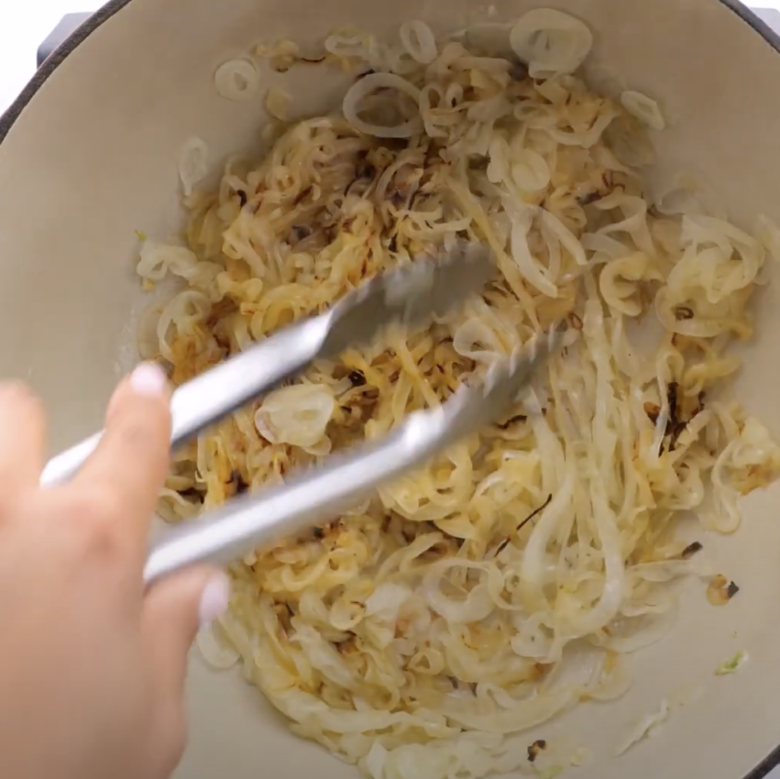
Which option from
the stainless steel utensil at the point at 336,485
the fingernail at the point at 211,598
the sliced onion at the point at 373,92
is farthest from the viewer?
the sliced onion at the point at 373,92

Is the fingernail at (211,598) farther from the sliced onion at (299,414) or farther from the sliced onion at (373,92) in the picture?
the sliced onion at (373,92)

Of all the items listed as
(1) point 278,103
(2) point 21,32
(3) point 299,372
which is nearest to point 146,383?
(3) point 299,372

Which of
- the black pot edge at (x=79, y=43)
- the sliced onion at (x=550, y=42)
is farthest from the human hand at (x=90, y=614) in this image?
the sliced onion at (x=550, y=42)

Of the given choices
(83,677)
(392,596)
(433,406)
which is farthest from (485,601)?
(83,677)

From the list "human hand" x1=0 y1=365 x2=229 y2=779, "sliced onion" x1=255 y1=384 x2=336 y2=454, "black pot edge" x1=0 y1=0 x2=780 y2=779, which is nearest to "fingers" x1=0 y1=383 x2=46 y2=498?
"human hand" x1=0 y1=365 x2=229 y2=779

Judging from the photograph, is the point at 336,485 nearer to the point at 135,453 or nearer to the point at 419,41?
the point at 135,453

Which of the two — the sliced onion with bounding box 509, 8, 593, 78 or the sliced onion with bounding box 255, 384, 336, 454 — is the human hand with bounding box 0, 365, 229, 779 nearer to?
the sliced onion with bounding box 255, 384, 336, 454

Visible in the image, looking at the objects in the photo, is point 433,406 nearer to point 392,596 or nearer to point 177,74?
point 392,596
